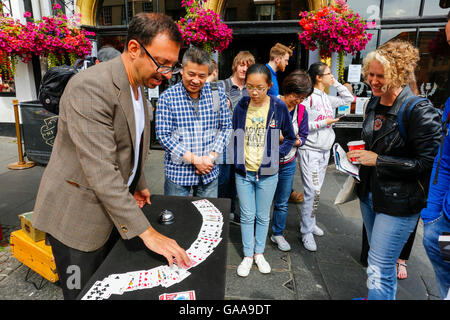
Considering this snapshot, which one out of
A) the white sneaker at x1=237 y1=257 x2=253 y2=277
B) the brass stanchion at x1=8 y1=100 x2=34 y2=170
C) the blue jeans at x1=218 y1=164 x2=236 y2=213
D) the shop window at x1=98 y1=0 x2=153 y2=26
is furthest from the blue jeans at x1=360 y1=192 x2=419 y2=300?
the shop window at x1=98 y1=0 x2=153 y2=26

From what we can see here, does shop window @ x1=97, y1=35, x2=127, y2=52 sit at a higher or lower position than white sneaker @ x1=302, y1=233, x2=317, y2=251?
higher

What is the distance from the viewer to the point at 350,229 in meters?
3.82

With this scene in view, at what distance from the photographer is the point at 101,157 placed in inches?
50.1

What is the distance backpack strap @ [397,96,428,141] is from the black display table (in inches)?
49.3

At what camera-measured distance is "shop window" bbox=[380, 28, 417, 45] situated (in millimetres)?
6215

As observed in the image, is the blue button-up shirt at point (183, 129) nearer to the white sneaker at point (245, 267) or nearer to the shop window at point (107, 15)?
the white sneaker at point (245, 267)

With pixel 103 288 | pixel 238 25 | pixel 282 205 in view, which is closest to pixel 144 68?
pixel 103 288

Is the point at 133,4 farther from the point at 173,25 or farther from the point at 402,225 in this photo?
the point at 402,225

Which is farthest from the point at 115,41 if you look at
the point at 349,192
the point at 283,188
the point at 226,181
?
the point at 349,192

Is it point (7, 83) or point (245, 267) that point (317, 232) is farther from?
point (7, 83)

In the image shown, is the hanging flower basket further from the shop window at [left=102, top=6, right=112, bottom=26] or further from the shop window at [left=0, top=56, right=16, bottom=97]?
the shop window at [left=0, top=56, right=16, bottom=97]

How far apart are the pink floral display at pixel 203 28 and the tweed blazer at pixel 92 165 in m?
4.71

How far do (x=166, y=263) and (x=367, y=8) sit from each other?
6980 millimetres

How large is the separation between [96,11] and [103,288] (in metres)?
8.10
